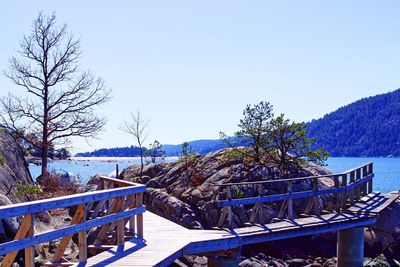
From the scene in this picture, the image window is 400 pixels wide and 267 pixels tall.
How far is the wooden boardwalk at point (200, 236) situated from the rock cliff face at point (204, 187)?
4.08m

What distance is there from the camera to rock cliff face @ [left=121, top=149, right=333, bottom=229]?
68.0 feet

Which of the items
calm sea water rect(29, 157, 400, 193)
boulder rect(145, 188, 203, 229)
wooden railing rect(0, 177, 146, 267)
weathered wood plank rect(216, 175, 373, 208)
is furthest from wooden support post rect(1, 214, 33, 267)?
calm sea water rect(29, 157, 400, 193)

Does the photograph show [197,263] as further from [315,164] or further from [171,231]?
[315,164]

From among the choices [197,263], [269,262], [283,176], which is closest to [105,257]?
[197,263]

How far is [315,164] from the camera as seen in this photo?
24.7m

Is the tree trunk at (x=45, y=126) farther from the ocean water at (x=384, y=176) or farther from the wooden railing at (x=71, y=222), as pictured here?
the ocean water at (x=384, y=176)

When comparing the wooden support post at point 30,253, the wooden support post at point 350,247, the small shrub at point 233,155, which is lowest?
the wooden support post at point 350,247

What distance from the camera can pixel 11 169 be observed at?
2052 centimetres

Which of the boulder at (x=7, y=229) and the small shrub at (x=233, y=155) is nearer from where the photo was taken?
the boulder at (x=7, y=229)

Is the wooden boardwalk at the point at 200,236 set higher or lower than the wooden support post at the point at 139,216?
lower

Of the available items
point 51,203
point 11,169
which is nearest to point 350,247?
point 51,203

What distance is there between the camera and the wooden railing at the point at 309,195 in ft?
46.2

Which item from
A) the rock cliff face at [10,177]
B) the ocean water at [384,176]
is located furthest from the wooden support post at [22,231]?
the ocean water at [384,176]

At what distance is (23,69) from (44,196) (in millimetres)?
9402
